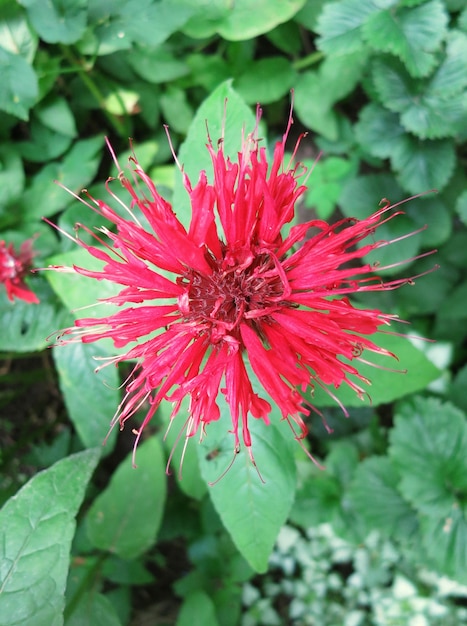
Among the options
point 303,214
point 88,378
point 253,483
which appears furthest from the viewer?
point 303,214

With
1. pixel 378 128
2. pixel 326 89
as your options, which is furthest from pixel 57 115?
pixel 378 128

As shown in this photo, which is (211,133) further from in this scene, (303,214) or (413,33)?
(303,214)

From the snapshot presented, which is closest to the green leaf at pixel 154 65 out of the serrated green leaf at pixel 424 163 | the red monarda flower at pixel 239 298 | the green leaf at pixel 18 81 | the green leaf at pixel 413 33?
the green leaf at pixel 18 81

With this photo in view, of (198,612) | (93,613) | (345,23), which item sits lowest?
(198,612)

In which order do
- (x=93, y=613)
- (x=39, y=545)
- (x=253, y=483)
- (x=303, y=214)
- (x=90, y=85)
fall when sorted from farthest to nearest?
(x=303, y=214) → (x=90, y=85) → (x=93, y=613) → (x=253, y=483) → (x=39, y=545)

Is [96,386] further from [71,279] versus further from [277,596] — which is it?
[277,596]

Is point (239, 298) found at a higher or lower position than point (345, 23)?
lower

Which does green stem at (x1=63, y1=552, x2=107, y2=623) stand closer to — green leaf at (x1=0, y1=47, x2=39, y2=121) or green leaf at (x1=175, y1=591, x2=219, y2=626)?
green leaf at (x1=175, y1=591, x2=219, y2=626)
